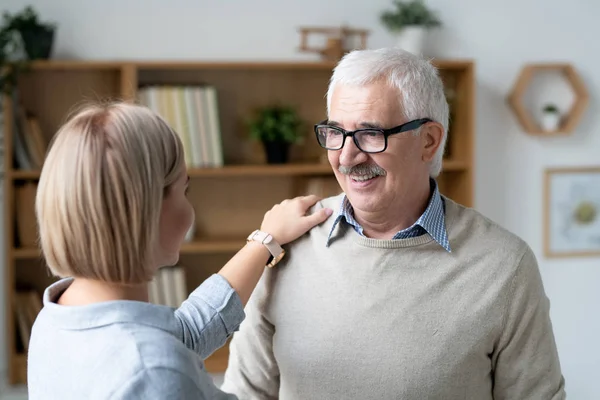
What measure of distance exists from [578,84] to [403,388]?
2.88 meters

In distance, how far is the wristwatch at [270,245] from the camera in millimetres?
1782

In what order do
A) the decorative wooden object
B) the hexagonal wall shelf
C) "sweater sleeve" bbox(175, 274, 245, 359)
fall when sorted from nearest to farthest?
"sweater sleeve" bbox(175, 274, 245, 359) < the decorative wooden object < the hexagonal wall shelf

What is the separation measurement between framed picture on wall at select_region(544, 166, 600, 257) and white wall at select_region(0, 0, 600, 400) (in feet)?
0.17

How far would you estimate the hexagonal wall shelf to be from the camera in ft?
13.2

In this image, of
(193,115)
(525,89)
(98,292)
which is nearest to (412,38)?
(525,89)

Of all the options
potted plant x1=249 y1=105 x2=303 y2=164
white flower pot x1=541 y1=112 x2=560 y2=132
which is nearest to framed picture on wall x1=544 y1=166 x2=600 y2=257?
white flower pot x1=541 y1=112 x2=560 y2=132

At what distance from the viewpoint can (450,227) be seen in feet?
5.89

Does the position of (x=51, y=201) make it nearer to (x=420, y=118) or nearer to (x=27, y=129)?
(x=420, y=118)

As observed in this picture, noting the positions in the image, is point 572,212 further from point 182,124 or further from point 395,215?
point 395,215

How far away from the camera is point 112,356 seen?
1.10m

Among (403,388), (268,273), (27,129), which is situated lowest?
(403,388)

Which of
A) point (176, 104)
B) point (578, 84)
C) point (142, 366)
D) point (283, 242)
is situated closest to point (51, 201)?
point (142, 366)

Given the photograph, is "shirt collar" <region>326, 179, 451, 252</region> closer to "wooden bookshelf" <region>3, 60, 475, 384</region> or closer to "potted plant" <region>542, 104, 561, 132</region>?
"wooden bookshelf" <region>3, 60, 475, 384</region>

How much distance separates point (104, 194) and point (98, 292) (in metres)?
0.16
